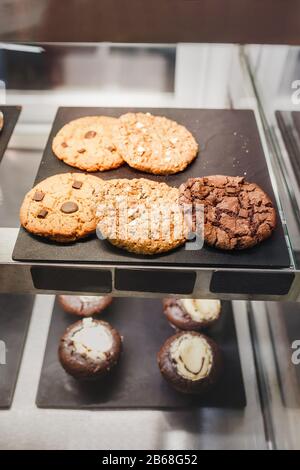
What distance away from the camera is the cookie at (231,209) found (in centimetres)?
121

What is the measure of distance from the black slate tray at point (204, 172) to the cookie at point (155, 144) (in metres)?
0.03

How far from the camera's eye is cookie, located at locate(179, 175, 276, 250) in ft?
3.97

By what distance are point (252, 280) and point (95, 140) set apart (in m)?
0.70

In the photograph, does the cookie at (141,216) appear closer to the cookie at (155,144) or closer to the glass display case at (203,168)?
the cookie at (155,144)

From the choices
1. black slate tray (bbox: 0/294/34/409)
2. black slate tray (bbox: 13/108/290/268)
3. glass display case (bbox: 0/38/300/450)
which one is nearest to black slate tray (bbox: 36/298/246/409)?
glass display case (bbox: 0/38/300/450)

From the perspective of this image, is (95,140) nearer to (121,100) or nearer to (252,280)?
(121,100)

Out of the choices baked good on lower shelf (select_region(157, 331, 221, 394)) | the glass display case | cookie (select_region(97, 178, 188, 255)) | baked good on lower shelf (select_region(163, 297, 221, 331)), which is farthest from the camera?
baked good on lower shelf (select_region(163, 297, 221, 331))

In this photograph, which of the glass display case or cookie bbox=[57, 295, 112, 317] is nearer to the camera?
the glass display case

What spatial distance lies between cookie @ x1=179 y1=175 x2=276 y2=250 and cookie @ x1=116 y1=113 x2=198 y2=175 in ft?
0.40

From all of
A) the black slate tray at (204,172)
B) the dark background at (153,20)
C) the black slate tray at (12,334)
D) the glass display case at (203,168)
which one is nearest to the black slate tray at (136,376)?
the glass display case at (203,168)

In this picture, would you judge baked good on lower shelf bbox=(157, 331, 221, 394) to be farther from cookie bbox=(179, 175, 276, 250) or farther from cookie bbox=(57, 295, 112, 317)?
cookie bbox=(179, 175, 276, 250)

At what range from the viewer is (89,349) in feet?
5.99

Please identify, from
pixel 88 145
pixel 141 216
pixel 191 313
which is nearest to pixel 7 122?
pixel 88 145

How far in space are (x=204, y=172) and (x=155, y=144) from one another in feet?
0.61
